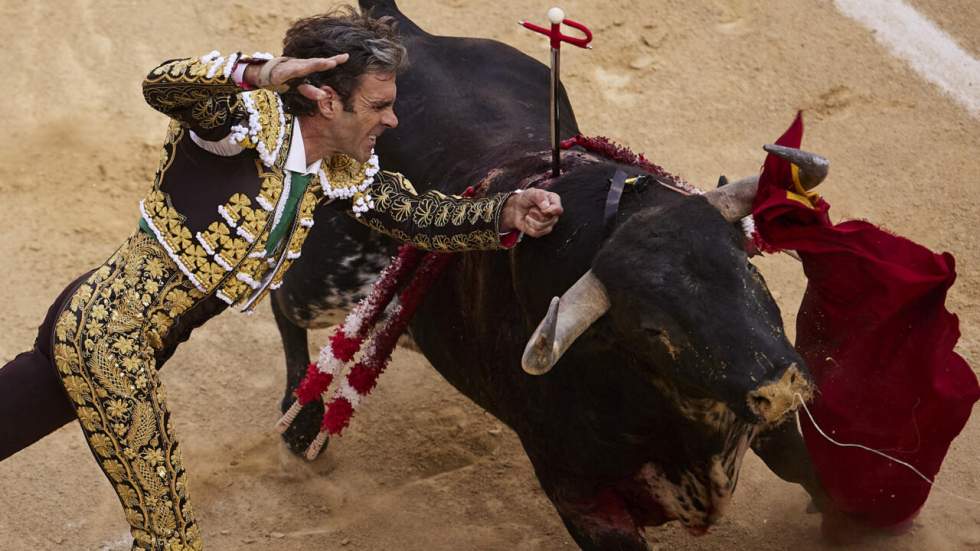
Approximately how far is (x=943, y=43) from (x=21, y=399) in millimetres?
5900

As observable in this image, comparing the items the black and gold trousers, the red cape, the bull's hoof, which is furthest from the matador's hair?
the bull's hoof

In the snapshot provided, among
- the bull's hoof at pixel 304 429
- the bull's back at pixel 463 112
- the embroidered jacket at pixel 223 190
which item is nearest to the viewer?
the embroidered jacket at pixel 223 190

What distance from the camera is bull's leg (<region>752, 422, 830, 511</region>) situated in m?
4.50

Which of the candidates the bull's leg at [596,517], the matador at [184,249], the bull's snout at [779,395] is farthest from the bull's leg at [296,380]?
the bull's snout at [779,395]

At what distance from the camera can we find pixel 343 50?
11.9ft

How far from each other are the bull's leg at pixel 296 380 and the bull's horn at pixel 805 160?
2617mm

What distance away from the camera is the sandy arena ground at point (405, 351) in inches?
208

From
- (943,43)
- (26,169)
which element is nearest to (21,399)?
(26,169)

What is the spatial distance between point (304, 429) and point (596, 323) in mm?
2308

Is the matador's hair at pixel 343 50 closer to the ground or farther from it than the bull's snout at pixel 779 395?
farther from it

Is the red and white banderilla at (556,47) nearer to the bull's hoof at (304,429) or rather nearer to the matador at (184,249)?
the matador at (184,249)

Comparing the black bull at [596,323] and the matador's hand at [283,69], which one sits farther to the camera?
the black bull at [596,323]

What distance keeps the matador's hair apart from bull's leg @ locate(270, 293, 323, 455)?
205cm

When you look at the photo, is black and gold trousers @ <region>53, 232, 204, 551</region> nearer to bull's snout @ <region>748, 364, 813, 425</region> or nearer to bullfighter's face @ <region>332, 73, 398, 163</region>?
bullfighter's face @ <region>332, 73, 398, 163</region>
